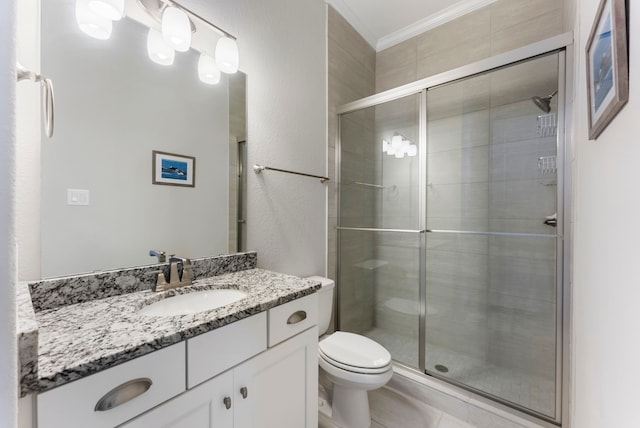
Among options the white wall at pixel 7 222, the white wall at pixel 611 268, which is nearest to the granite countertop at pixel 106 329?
the white wall at pixel 7 222

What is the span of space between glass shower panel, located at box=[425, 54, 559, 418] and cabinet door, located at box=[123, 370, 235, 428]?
59.0 inches

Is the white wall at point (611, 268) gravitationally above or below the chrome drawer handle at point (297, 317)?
above

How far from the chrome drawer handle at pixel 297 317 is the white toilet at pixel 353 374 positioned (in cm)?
50

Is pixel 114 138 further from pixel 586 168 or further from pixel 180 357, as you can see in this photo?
pixel 586 168

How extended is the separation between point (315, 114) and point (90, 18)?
4.19 feet

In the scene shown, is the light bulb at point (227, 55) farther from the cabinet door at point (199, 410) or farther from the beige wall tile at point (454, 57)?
the beige wall tile at point (454, 57)

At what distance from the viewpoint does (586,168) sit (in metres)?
0.98

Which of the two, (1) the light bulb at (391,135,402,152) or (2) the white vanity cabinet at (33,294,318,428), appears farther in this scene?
(1) the light bulb at (391,135,402,152)

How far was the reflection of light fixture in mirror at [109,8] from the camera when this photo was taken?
91 cm

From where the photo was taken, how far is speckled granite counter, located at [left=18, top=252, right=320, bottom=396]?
1.77 ft

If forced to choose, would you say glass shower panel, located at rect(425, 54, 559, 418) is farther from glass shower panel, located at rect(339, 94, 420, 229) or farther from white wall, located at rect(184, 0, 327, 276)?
white wall, located at rect(184, 0, 327, 276)

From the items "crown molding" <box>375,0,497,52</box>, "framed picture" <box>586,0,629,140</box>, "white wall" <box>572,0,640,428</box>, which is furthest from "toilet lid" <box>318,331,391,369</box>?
"crown molding" <box>375,0,497,52</box>

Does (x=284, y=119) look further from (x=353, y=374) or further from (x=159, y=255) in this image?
(x=353, y=374)

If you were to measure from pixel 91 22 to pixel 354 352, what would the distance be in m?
1.86
